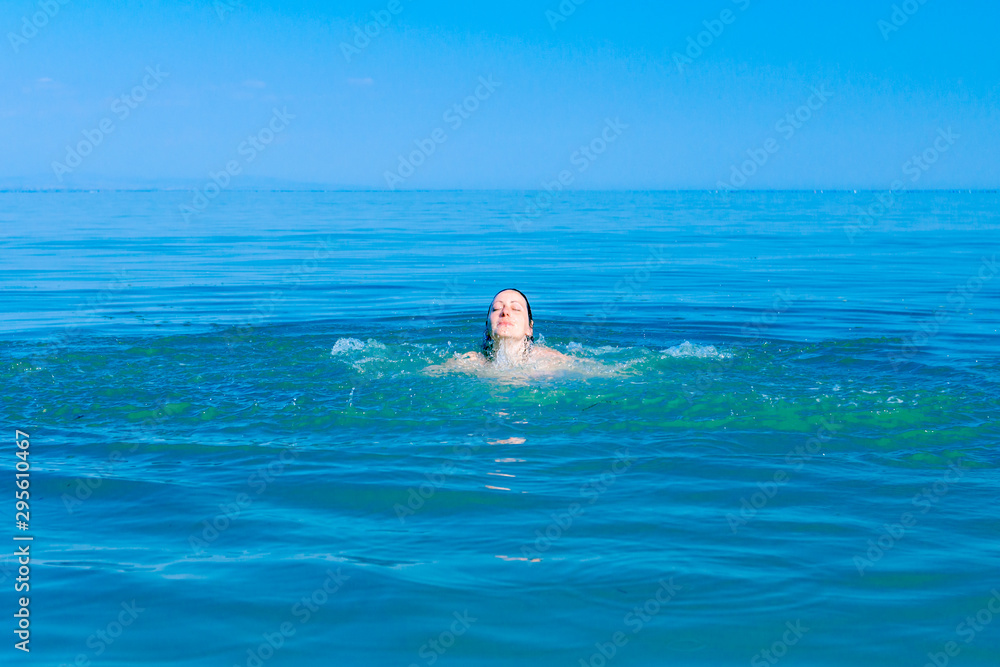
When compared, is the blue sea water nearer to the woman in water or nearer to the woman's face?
the woman in water

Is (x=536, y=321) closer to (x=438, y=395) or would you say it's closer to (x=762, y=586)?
(x=438, y=395)

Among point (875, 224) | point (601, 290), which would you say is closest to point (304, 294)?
point (601, 290)

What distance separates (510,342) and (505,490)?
438cm

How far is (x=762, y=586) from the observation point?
16.8 ft

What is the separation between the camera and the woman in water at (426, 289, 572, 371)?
1091cm

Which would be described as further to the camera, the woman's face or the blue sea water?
the woman's face

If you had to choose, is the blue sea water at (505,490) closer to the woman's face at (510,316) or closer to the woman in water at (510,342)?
the woman in water at (510,342)

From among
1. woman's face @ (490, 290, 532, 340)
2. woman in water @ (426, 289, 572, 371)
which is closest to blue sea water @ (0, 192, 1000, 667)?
woman in water @ (426, 289, 572, 371)

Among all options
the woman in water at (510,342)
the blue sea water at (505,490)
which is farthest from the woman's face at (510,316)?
the blue sea water at (505,490)

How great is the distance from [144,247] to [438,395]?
25.6 metres

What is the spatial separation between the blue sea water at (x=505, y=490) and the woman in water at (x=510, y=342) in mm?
488

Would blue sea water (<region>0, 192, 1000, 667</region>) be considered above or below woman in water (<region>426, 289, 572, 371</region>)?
below

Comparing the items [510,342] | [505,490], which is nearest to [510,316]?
[510,342]

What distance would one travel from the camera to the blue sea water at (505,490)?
15.4 ft
